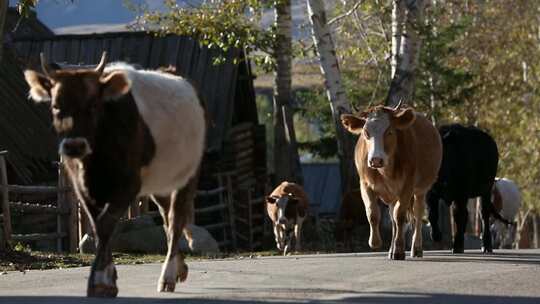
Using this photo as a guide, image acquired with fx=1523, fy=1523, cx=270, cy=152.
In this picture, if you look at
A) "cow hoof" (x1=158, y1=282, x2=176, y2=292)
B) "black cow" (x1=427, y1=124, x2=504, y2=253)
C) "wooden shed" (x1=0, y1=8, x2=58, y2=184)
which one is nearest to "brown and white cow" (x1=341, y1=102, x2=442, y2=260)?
"black cow" (x1=427, y1=124, x2=504, y2=253)

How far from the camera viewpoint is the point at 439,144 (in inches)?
702

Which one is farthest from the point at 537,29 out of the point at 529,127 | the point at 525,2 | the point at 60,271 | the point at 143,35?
the point at 60,271

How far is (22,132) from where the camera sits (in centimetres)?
3069

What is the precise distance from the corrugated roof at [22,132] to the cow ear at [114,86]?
1775 cm

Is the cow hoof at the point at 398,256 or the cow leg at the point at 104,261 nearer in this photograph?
the cow leg at the point at 104,261

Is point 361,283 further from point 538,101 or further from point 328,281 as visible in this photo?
point 538,101

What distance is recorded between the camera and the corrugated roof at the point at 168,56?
3456 cm

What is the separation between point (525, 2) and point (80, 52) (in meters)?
19.5

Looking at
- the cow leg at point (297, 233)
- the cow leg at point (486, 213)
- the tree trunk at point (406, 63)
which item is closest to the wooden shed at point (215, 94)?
the cow leg at point (297, 233)

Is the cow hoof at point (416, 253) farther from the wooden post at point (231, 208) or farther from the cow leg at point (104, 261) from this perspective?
the wooden post at point (231, 208)

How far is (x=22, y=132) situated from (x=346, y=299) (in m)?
19.9

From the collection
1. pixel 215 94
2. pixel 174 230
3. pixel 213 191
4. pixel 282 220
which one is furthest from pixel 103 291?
pixel 215 94

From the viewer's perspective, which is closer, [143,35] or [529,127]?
[143,35]

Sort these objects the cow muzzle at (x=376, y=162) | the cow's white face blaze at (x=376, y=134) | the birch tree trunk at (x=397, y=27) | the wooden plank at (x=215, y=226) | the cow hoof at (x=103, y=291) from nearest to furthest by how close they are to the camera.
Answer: the cow hoof at (x=103, y=291) → the cow muzzle at (x=376, y=162) → the cow's white face blaze at (x=376, y=134) → the birch tree trunk at (x=397, y=27) → the wooden plank at (x=215, y=226)
